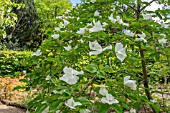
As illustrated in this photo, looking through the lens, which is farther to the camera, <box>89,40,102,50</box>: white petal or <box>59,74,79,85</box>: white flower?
<box>89,40,102,50</box>: white petal

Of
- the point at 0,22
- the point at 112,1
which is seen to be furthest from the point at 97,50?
the point at 0,22

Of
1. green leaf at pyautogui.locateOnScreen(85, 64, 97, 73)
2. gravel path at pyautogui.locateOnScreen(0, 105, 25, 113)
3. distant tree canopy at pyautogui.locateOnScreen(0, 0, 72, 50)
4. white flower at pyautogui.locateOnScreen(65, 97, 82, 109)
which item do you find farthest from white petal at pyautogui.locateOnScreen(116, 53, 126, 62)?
distant tree canopy at pyautogui.locateOnScreen(0, 0, 72, 50)

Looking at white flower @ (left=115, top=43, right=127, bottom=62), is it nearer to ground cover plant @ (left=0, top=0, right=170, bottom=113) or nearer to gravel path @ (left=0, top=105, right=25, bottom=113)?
ground cover plant @ (left=0, top=0, right=170, bottom=113)

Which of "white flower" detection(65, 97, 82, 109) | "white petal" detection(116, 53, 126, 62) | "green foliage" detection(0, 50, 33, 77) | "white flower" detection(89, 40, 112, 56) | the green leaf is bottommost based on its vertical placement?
"green foliage" detection(0, 50, 33, 77)

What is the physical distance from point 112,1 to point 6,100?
141 inches

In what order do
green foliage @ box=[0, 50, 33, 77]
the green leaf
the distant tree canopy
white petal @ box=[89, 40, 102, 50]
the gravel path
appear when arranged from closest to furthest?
the green leaf → white petal @ box=[89, 40, 102, 50] → the gravel path → green foliage @ box=[0, 50, 33, 77] → the distant tree canopy

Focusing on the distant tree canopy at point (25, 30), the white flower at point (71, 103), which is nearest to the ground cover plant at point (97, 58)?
the white flower at point (71, 103)

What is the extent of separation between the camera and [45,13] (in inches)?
832

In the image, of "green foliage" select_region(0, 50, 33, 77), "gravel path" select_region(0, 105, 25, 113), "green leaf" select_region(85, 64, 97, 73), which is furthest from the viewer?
"green foliage" select_region(0, 50, 33, 77)

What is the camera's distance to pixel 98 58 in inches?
54.8

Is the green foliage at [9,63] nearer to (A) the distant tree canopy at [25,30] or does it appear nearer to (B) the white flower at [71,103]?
(A) the distant tree canopy at [25,30]

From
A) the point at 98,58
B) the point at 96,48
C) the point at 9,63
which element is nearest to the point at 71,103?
the point at 96,48

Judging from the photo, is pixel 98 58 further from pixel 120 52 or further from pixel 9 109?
pixel 9 109

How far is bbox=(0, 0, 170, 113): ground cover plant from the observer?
1.08m
